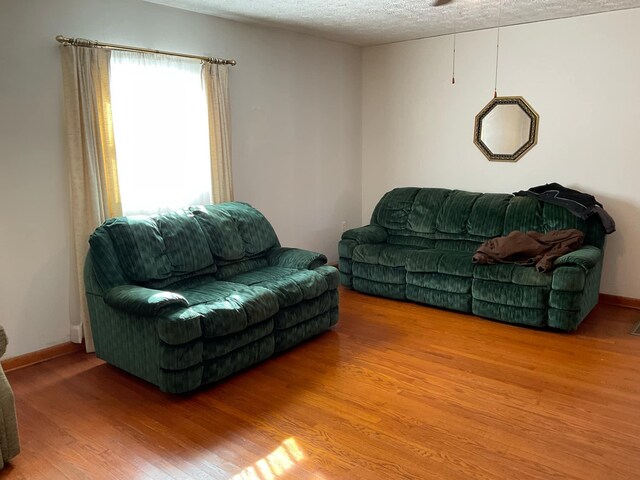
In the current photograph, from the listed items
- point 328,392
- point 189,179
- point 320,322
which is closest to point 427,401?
point 328,392

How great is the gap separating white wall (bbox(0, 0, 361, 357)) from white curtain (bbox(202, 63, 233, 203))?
0.17 metres

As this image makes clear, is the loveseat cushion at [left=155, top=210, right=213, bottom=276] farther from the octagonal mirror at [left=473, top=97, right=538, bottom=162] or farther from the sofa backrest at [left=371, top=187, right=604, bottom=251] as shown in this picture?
the octagonal mirror at [left=473, top=97, right=538, bottom=162]

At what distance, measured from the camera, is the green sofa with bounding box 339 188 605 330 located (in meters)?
3.81

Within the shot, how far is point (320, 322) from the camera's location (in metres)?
3.78

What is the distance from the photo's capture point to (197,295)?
3.32 m

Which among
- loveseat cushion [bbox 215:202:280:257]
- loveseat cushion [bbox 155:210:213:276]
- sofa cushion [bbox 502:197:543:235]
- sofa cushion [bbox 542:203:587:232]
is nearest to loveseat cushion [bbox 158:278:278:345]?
loveseat cushion [bbox 155:210:213:276]

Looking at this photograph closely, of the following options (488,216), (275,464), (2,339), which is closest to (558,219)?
(488,216)

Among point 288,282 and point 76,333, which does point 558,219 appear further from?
point 76,333

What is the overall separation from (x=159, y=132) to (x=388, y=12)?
2.03 metres

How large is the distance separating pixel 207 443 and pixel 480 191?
3680 mm

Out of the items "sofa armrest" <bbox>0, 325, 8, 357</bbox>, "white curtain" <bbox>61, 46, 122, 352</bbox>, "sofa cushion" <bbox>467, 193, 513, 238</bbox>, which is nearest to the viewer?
"sofa armrest" <bbox>0, 325, 8, 357</bbox>

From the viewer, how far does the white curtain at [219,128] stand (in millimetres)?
4113

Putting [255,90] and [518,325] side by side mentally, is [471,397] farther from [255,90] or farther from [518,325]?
[255,90]

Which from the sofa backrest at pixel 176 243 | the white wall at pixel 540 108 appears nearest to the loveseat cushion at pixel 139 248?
the sofa backrest at pixel 176 243
